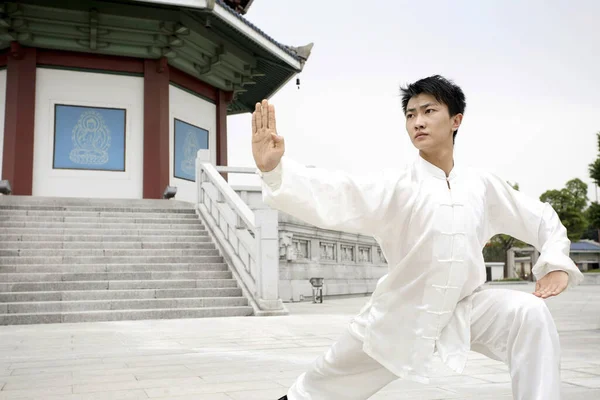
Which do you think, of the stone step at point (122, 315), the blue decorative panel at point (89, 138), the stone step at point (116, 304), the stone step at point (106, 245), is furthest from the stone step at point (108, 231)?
the blue decorative panel at point (89, 138)

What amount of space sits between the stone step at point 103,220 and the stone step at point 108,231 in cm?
34

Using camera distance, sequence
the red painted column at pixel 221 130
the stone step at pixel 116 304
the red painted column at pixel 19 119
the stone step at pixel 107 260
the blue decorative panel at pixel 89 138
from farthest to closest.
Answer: the red painted column at pixel 221 130 → the blue decorative panel at pixel 89 138 → the red painted column at pixel 19 119 → the stone step at pixel 107 260 → the stone step at pixel 116 304

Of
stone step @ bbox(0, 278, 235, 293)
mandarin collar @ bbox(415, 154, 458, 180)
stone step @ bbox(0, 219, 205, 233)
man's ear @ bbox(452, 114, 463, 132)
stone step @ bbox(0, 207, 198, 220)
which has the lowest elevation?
stone step @ bbox(0, 278, 235, 293)

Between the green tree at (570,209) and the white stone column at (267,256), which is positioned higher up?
the green tree at (570,209)

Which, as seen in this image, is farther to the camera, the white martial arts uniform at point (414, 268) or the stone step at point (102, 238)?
the stone step at point (102, 238)

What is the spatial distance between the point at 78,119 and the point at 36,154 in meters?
1.38

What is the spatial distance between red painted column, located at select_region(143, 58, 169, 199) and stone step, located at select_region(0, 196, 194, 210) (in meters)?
1.96

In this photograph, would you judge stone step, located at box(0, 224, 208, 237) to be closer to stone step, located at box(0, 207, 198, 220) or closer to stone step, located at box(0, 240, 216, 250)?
stone step, located at box(0, 240, 216, 250)

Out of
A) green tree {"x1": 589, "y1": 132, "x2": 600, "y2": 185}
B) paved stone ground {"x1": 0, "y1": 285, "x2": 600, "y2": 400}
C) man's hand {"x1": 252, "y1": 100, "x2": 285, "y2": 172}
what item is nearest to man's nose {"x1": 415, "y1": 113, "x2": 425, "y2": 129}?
man's hand {"x1": 252, "y1": 100, "x2": 285, "y2": 172}

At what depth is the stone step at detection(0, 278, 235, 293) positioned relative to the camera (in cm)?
919

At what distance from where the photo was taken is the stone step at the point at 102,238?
427 inches

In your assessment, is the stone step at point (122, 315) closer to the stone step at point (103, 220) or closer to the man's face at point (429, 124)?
the stone step at point (103, 220)

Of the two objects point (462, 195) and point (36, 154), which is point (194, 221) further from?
point (462, 195)

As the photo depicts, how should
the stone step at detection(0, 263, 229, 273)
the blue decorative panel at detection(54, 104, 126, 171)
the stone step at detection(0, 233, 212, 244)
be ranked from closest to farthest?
the stone step at detection(0, 263, 229, 273), the stone step at detection(0, 233, 212, 244), the blue decorative panel at detection(54, 104, 126, 171)
